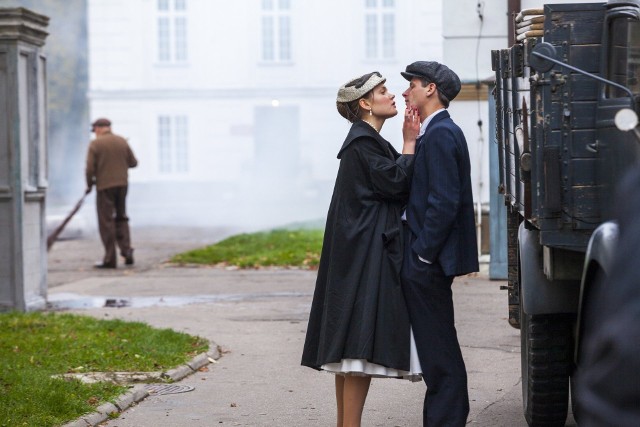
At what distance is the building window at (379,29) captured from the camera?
38688mm

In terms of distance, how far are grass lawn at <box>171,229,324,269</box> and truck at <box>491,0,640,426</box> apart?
1060 centimetres

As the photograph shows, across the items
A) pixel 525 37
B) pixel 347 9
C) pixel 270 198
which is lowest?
pixel 270 198

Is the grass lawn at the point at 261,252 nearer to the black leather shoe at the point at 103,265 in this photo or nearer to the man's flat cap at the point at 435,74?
the black leather shoe at the point at 103,265

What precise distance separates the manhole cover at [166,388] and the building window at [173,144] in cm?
3484

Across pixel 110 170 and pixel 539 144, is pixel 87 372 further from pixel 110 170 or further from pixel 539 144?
pixel 110 170

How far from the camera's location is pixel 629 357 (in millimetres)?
2258

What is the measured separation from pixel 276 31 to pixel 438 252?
3587cm

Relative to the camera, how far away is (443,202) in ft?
18.1

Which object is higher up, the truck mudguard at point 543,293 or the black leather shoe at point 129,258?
the truck mudguard at point 543,293

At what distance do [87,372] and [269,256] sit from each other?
31.1 ft

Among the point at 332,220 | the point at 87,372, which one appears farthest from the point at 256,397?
the point at 332,220

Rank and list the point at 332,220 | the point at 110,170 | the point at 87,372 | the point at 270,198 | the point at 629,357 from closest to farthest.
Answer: the point at 629,357 → the point at 332,220 → the point at 87,372 → the point at 110,170 → the point at 270,198

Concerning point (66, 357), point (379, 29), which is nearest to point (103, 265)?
point (66, 357)

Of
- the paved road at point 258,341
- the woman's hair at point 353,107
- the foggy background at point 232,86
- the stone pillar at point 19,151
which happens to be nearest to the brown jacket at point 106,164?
the paved road at point 258,341
